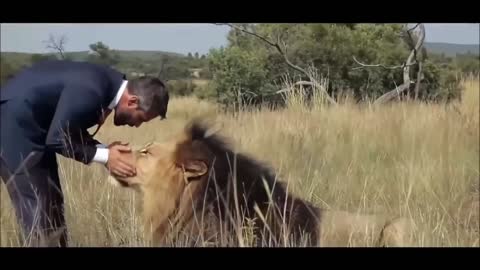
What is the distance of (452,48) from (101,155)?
1780mm

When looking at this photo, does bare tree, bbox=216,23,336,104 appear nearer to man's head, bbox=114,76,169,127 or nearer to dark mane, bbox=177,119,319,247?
dark mane, bbox=177,119,319,247

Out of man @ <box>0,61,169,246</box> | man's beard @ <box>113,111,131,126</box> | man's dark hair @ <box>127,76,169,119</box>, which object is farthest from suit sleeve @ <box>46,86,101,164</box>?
man's dark hair @ <box>127,76,169,119</box>

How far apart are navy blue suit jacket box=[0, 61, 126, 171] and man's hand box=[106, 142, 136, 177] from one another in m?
0.10

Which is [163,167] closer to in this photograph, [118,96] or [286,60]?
[118,96]

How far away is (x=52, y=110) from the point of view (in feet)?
13.4

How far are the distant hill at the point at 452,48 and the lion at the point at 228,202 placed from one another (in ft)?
2.79

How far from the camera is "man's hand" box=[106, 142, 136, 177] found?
4227mm

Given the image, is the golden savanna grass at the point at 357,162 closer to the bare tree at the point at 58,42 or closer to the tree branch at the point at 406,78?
the tree branch at the point at 406,78

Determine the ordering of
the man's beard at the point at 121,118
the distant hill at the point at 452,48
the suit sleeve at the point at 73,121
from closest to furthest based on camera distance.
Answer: the suit sleeve at the point at 73,121 → the man's beard at the point at 121,118 → the distant hill at the point at 452,48

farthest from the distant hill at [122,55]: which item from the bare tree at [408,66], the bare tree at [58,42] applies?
the bare tree at [408,66]

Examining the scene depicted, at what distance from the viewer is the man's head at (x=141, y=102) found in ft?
13.9

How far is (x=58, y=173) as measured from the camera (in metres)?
4.20

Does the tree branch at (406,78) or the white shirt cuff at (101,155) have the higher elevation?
the tree branch at (406,78)
